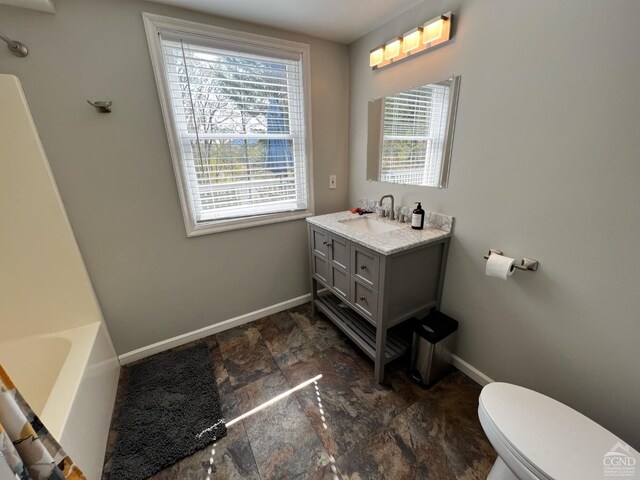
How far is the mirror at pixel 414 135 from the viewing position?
1.55 m

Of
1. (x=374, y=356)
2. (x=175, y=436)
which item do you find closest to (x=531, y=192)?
(x=374, y=356)

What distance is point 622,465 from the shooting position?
0.86 metres

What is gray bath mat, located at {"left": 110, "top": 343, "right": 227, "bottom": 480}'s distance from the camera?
127 cm

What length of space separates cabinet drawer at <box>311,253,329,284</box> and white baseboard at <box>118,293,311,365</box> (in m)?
0.48

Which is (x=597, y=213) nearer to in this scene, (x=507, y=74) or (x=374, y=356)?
(x=507, y=74)

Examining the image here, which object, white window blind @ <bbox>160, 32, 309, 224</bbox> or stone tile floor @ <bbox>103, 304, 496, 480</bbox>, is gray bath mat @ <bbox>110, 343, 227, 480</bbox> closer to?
stone tile floor @ <bbox>103, 304, 496, 480</bbox>

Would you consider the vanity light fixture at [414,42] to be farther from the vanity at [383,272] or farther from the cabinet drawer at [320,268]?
the cabinet drawer at [320,268]

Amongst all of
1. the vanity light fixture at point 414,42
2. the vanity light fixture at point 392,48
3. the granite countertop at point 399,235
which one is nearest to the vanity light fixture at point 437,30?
the vanity light fixture at point 414,42

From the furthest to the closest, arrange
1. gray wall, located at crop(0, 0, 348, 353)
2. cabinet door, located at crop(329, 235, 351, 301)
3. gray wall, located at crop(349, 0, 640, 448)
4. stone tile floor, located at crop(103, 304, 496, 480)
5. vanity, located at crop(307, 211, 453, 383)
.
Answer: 1. cabinet door, located at crop(329, 235, 351, 301)
2. vanity, located at crop(307, 211, 453, 383)
3. gray wall, located at crop(0, 0, 348, 353)
4. stone tile floor, located at crop(103, 304, 496, 480)
5. gray wall, located at crop(349, 0, 640, 448)

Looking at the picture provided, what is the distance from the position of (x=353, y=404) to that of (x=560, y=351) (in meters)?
1.09

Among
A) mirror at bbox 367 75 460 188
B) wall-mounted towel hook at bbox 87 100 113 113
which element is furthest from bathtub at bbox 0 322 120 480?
mirror at bbox 367 75 460 188

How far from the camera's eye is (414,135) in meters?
1.75

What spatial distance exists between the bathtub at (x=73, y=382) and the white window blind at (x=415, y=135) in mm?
2146

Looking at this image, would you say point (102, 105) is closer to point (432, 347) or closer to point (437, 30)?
point (437, 30)
